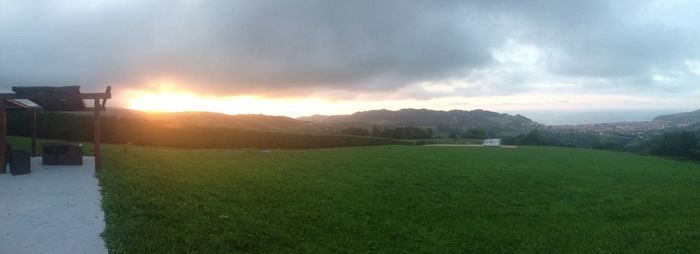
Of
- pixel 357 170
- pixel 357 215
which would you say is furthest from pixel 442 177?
pixel 357 215

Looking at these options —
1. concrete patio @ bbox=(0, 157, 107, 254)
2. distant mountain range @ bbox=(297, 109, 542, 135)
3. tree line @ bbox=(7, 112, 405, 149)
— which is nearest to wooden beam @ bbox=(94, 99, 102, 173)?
concrete patio @ bbox=(0, 157, 107, 254)

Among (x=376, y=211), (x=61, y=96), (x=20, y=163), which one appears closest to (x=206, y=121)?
(x=20, y=163)

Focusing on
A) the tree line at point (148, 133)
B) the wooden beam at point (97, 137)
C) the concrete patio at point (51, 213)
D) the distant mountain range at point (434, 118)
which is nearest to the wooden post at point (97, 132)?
the wooden beam at point (97, 137)

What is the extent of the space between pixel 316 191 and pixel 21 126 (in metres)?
17.3

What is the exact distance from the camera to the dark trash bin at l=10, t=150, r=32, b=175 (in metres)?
11.9

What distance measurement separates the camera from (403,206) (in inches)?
452

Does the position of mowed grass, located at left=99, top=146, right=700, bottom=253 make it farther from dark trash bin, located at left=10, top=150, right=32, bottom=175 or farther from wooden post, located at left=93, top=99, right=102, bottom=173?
dark trash bin, located at left=10, top=150, right=32, bottom=175

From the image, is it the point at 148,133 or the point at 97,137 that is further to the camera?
the point at 148,133

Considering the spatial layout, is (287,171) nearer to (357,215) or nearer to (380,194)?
(380,194)

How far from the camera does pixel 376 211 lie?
10.8 metres

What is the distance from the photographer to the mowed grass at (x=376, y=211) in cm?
816

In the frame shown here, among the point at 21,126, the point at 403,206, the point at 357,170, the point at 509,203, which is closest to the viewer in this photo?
the point at 403,206

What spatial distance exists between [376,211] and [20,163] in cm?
919

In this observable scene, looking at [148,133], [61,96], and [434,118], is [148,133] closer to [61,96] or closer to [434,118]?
[61,96]
